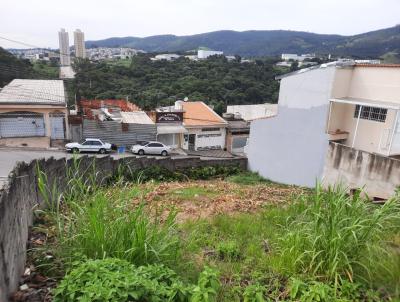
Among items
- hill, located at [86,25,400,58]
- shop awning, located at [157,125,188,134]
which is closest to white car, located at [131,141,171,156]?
shop awning, located at [157,125,188,134]

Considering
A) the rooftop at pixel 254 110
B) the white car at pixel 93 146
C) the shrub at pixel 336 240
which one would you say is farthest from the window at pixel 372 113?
the rooftop at pixel 254 110

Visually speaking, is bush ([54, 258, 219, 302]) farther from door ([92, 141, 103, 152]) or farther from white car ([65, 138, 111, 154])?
door ([92, 141, 103, 152])

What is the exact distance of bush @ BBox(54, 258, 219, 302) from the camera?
215 cm

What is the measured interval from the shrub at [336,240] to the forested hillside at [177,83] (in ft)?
102

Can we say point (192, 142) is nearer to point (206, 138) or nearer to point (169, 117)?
point (206, 138)

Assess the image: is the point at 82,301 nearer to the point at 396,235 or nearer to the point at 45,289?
the point at 45,289

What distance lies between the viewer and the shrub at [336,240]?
3072 mm

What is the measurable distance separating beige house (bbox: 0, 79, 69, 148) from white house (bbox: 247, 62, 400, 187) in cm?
1318

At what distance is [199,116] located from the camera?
26.8 m

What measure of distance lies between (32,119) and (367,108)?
1787 cm

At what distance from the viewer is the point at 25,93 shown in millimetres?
20906

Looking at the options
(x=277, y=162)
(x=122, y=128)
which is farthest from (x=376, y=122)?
(x=122, y=128)

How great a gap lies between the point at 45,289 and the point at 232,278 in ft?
5.68

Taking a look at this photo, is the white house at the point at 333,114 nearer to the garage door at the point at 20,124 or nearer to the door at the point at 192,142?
the door at the point at 192,142
